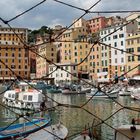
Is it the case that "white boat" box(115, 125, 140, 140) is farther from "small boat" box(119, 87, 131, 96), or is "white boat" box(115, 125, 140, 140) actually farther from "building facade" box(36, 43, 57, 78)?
"building facade" box(36, 43, 57, 78)

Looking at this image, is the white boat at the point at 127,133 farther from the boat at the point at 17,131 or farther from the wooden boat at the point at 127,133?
the boat at the point at 17,131

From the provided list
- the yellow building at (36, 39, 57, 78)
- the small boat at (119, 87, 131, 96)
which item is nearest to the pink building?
the yellow building at (36, 39, 57, 78)

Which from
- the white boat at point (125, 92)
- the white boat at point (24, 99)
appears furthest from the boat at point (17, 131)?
the white boat at point (125, 92)

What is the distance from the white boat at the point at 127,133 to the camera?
371 cm

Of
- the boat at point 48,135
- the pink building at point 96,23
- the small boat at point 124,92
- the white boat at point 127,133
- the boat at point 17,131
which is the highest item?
the pink building at point 96,23

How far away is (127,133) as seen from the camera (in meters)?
3.75

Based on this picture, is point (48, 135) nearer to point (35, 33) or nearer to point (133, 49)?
point (133, 49)

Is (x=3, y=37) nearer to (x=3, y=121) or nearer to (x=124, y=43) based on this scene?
(x=124, y=43)

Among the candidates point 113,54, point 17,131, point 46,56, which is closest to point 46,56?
point 46,56

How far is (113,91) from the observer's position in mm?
35594

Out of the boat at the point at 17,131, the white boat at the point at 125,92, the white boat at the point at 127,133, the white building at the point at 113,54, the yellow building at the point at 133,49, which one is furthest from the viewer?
the white building at the point at 113,54

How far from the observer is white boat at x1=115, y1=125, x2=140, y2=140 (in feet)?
12.2

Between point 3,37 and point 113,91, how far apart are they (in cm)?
5232

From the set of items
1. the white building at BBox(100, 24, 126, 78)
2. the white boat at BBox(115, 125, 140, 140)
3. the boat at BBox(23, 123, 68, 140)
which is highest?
the white building at BBox(100, 24, 126, 78)
